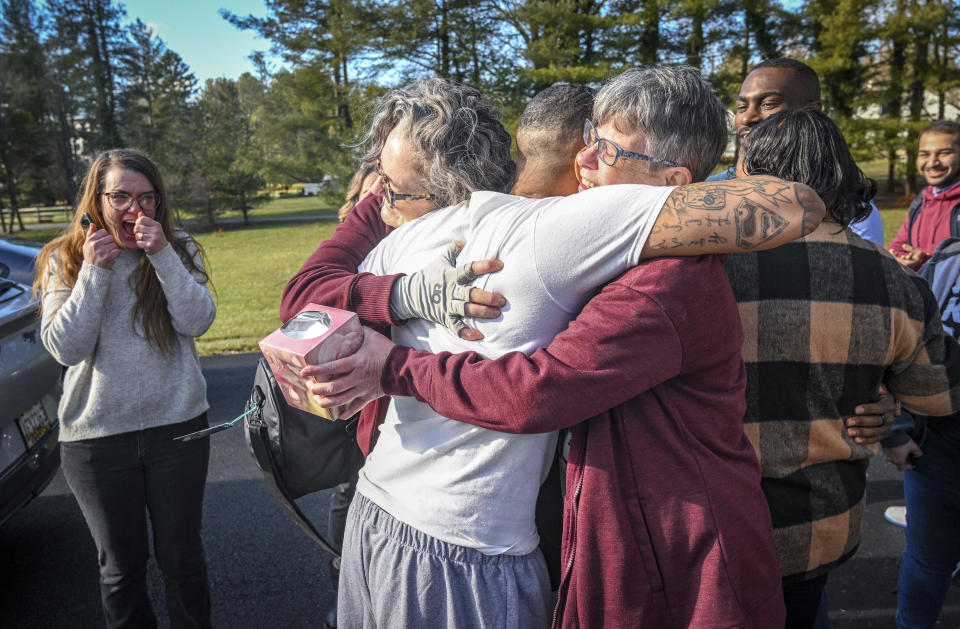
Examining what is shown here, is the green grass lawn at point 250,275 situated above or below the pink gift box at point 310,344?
below

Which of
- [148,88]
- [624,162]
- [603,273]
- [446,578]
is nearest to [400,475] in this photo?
[446,578]

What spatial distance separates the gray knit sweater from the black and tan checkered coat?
2.08m

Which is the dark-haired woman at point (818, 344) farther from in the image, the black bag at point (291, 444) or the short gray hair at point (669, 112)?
the black bag at point (291, 444)

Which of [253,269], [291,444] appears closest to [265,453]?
[291,444]

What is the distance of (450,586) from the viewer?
1.36 m

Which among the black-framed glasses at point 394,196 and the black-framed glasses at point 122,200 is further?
the black-framed glasses at point 122,200

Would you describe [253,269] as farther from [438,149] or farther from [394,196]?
[438,149]

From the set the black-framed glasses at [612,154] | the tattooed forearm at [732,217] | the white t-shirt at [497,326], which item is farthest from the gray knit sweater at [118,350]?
the tattooed forearm at [732,217]

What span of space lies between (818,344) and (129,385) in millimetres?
2404

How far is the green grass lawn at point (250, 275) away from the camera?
8.36 meters

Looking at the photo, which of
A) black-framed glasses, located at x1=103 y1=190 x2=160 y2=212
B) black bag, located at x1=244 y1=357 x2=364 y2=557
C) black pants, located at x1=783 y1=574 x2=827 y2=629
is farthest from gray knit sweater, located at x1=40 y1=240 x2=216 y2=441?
black pants, located at x1=783 y1=574 x2=827 y2=629

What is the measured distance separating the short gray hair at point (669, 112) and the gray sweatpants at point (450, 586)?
935mm

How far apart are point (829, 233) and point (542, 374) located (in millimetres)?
961

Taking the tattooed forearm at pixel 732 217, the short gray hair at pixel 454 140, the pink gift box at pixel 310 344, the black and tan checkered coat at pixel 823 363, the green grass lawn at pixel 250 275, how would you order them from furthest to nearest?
the green grass lawn at pixel 250 275 → the black and tan checkered coat at pixel 823 363 → the short gray hair at pixel 454 140 → the pink gift box at pixel 310 344 → the tattooed forearm at pixel 732 217
